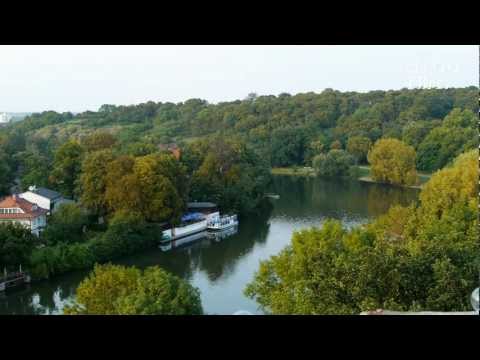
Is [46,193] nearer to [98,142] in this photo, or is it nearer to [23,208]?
[23,208]

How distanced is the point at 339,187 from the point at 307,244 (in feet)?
34.1

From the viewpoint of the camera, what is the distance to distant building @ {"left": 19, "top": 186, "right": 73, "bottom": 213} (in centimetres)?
1059

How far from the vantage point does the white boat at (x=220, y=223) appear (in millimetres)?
11164

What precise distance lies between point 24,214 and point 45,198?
1.12 m

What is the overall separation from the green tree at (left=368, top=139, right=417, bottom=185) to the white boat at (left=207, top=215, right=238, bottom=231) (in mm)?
5933

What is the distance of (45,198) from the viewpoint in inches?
418

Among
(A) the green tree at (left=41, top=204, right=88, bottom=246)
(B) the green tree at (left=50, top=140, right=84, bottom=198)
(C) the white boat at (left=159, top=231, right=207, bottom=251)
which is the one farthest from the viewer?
(B) the green tree at (left=50, top=140, right=84, bottom=198)

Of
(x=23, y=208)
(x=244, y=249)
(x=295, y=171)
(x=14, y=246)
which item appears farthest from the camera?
(x=295, y=171)

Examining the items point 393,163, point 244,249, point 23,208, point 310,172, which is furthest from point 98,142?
point 393,163

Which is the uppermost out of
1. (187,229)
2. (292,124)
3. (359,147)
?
(292,124)

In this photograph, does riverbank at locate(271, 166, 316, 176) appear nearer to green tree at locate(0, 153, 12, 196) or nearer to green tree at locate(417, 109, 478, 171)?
green tree at locate(417, 109, 478, 171)

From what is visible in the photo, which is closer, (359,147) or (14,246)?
(14,246)

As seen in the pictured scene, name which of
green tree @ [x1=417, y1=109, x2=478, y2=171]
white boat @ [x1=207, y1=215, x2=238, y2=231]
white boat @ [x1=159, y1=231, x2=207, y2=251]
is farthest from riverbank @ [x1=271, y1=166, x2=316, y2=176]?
white boat @ [x1=159, y1=231, x2=207, y2=251]
